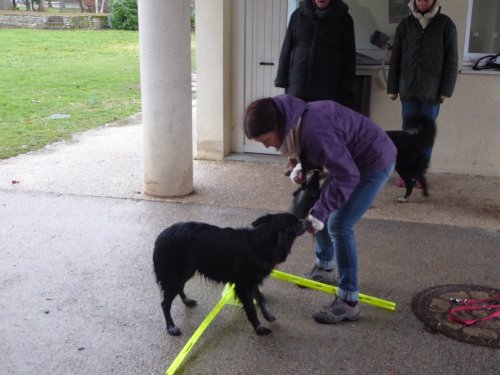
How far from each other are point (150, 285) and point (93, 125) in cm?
615

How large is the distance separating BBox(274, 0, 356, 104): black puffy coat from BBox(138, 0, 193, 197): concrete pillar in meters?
1.13

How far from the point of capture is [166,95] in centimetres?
585

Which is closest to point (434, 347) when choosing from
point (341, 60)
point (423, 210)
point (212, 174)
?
point (423, 210)

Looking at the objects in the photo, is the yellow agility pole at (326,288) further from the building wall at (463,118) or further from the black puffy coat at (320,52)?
the building wall at (463,118)

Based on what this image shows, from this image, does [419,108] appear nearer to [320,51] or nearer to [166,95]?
[320,51]

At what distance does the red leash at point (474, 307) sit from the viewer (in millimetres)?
3656

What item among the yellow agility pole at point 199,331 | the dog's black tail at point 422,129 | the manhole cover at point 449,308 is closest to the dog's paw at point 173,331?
the yellow agility pole at point 199,331

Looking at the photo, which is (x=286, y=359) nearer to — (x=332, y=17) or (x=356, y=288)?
(x=356, y=288)

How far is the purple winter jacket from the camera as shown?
303 cm

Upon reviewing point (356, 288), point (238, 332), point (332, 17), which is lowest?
point (238, 332)

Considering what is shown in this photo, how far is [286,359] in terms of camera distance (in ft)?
10.8

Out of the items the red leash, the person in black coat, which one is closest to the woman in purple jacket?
the red leash

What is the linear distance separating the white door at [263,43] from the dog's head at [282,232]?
4466 millimetres

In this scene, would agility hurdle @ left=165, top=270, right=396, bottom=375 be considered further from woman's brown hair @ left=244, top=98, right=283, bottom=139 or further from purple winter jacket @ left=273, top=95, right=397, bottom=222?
woman's brown hair @ left=244, top=98, right=283, bottom=139
